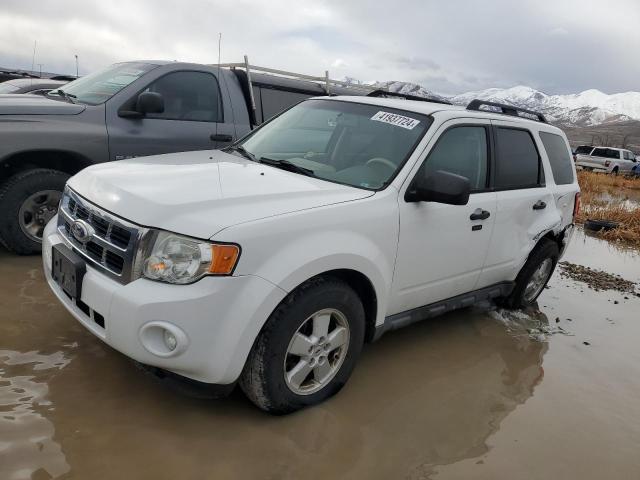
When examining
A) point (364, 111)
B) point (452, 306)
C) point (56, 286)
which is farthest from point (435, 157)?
point (56, 286)

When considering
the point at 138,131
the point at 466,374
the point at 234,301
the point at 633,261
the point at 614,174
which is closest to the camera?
the point at 234,301

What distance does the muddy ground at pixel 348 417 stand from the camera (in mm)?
2422

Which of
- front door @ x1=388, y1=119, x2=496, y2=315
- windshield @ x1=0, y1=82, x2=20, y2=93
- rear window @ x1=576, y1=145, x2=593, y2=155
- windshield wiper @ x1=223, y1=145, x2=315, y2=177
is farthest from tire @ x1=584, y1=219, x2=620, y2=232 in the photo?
rear window @ x1=576, y1=145, x2=593, y2=155

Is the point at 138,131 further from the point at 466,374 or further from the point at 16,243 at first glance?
the point at 466,374

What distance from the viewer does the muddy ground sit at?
95.3 inches

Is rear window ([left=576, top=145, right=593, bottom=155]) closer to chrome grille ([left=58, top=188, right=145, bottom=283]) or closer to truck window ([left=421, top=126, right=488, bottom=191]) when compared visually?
truck window ([left=421, top=126, right=488, bottom=191])

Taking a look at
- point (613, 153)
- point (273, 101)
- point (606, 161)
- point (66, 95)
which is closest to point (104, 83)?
point (66, 95)

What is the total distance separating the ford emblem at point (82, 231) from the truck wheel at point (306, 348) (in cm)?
101

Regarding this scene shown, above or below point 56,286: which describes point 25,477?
below

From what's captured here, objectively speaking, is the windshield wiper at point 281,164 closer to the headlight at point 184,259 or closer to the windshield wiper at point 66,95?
the headlight at point 184,259

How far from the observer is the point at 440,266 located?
3436 millimetres

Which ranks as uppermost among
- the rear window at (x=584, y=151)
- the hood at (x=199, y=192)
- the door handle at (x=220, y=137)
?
the door handle at (x=220, y=137)

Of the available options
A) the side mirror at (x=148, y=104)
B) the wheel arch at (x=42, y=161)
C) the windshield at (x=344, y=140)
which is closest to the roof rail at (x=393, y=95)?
the windshield at (x=344, y=140)

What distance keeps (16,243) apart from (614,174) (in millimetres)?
29356
